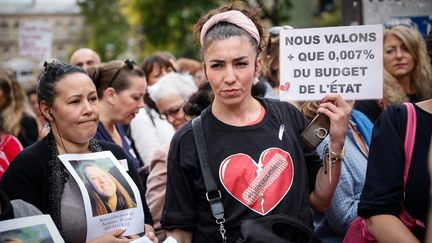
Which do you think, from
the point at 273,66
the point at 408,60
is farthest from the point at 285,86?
the point at 408,60

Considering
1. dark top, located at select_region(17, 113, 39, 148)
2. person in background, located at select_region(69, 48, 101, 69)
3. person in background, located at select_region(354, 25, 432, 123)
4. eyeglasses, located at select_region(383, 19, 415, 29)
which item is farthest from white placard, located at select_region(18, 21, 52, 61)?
person in background, located at select_region(354, 25, 432, 123)

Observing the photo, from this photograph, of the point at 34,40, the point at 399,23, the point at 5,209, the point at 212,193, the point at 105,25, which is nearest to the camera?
the point at 5,209

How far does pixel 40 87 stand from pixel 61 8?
334 ft

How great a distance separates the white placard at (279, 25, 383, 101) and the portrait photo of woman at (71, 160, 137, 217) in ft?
3.39

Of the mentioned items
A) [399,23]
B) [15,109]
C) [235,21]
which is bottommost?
[15,109]

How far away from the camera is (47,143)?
12.2ft

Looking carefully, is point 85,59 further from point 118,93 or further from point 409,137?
point 409,137

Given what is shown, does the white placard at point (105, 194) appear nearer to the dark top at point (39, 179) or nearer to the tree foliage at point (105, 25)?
the dark top at point (39, 179)

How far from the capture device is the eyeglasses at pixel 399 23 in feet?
20.0

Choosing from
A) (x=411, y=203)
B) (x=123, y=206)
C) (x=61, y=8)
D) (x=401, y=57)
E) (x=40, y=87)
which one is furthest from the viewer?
(x=61, y=8)

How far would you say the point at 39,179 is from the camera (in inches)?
139

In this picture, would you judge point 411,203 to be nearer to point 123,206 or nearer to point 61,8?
point 123,206

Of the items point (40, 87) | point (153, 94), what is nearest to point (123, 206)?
point (40, 87)

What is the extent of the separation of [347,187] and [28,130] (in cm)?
426
